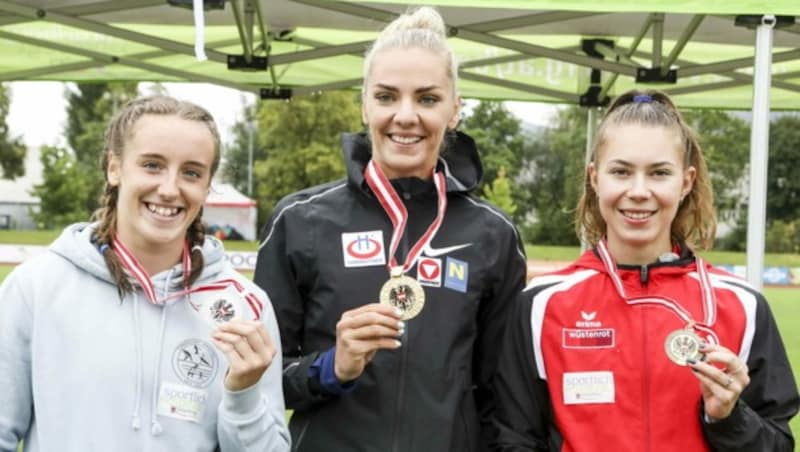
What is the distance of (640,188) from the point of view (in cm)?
258

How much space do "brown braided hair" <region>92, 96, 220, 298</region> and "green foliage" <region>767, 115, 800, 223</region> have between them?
48246 mm

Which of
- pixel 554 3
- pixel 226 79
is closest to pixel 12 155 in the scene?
pixel 226 79

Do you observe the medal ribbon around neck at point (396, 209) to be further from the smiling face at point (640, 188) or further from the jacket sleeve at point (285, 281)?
the smiling face at point (640, 188)

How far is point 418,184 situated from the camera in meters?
2.77

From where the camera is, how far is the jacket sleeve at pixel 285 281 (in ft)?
8.99

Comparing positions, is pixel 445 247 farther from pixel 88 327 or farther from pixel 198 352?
pixel 88 327

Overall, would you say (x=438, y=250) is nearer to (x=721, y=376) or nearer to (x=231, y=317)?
(x=231, y=317)

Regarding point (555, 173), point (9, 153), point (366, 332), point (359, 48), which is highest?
point (9, 153)

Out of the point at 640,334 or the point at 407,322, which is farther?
the point at 407,322

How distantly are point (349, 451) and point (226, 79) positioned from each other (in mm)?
7373

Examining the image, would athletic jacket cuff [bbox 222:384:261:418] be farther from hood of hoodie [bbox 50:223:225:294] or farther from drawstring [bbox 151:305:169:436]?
hood of hoodie [bbox 50:223:225:294]

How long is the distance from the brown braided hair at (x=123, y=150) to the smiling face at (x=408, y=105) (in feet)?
1.44

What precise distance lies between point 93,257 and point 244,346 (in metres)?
0.45

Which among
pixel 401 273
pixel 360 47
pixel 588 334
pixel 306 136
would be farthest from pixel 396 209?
pixel 306 136
